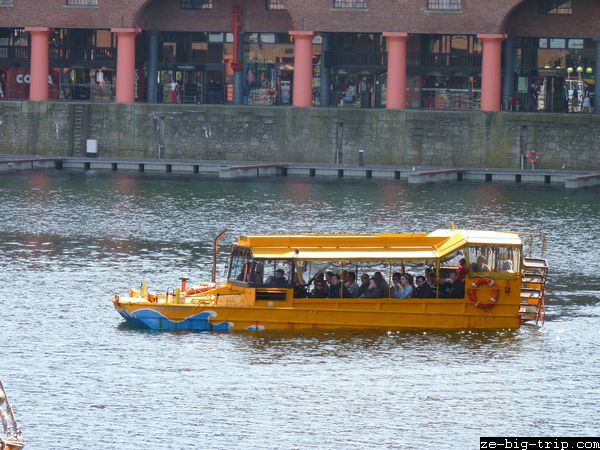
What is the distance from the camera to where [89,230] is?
80.6m

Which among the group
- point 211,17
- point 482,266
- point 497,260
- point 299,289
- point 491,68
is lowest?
point 299,289

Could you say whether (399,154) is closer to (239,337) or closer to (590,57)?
(590,57)

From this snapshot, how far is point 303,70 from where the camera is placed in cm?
10825

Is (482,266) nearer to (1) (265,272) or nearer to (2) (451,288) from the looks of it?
(2) (451,288)

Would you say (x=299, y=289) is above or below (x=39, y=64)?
below

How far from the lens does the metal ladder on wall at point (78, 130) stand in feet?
358

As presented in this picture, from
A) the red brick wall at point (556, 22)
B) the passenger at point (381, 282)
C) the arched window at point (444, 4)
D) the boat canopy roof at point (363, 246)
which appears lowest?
the passenger at point (381, 282)

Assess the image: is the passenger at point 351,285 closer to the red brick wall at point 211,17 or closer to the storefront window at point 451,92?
the storefront window at point 451,92

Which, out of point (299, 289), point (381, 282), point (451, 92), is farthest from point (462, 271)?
point (451, 92)

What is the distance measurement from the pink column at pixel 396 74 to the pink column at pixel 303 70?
4972 mm

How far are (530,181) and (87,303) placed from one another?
46.9 metres

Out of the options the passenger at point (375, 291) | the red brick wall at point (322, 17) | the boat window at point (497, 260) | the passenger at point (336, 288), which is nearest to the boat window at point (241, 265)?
the passenger at point (336, 288)

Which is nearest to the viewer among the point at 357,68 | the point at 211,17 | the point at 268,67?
the point at 357,68

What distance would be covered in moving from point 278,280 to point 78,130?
56507 mm
